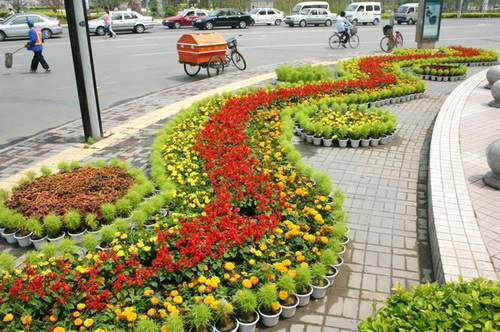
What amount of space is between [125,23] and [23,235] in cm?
2678

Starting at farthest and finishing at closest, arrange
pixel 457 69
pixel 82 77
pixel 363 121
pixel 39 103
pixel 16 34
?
pixel 16 34, pixel 457 69, pixel 39 103, pixel 363 121, pixel 82 77

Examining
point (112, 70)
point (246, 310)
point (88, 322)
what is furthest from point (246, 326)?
point (112, 70)

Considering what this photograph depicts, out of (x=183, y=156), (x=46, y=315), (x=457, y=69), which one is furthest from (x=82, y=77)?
(x=457, y=69)

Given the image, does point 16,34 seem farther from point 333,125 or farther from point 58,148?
point 333,125

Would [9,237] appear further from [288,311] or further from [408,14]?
[408,14]

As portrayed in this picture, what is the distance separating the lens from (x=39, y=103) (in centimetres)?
1089

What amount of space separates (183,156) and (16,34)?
22.3 meters

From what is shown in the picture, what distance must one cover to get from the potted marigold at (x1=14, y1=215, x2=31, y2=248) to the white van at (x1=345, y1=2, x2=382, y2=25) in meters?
35.8

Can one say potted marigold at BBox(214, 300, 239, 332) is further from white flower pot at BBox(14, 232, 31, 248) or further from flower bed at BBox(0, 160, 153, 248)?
white flower pot at BBox(14, 232, 31, 248)

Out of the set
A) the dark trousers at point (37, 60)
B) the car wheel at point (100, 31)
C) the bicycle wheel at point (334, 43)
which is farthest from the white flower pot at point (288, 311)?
the car wheel at point (100, 31)

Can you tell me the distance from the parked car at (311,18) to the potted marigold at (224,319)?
112 feet

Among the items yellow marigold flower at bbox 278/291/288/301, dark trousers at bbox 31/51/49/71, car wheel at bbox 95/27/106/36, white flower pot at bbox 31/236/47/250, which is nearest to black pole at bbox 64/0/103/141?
white flower pot at bbox 31/236/47/250

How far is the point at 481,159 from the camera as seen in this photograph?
6754 millimetres

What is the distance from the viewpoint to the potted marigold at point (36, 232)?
468cm
